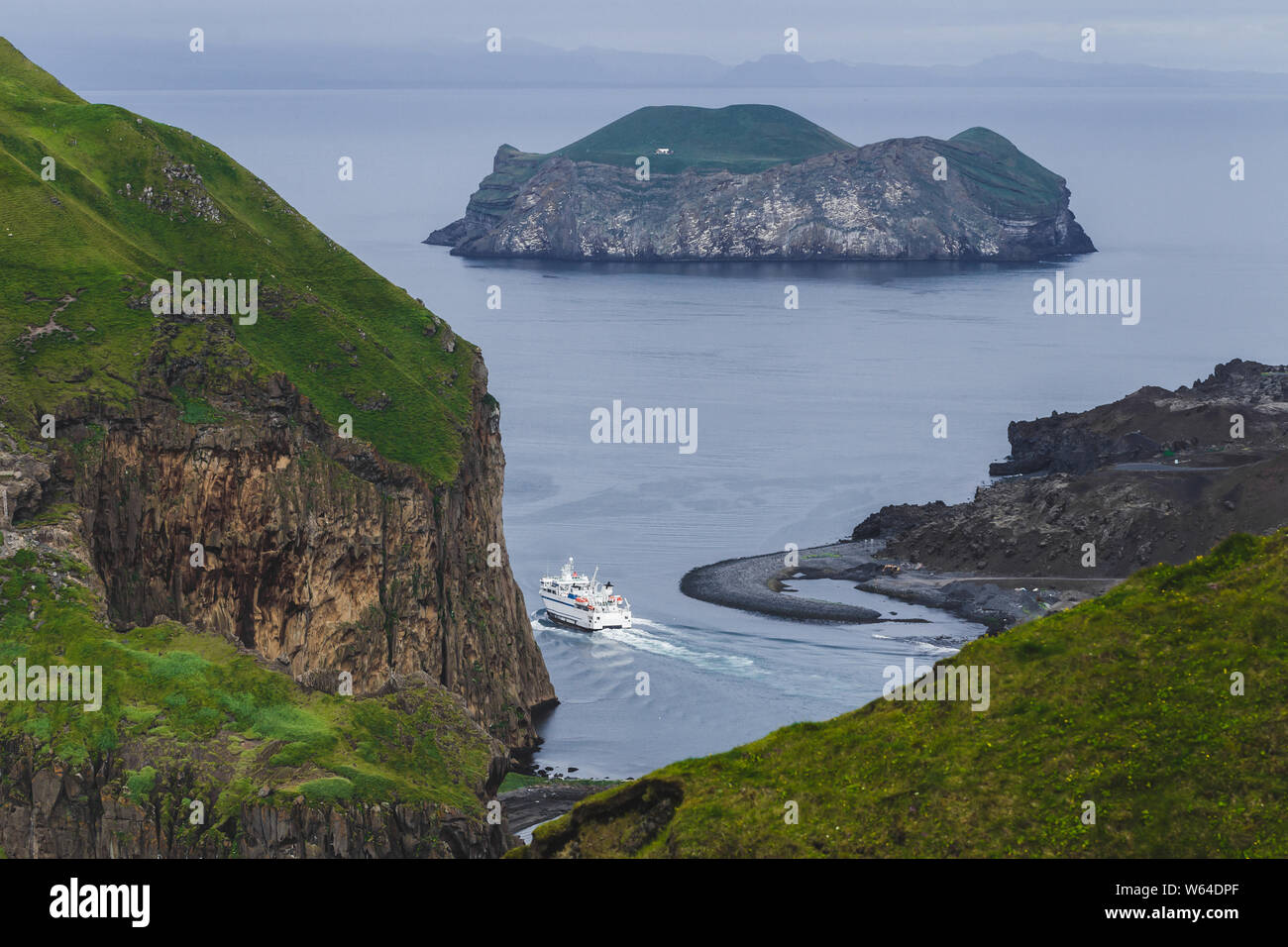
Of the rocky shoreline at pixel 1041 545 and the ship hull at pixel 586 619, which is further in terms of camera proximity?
the rocky shoreline at pixel 1041 545

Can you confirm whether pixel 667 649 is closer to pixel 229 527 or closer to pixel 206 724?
pixel 229 527

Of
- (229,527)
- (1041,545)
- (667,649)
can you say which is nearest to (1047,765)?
(229,527)

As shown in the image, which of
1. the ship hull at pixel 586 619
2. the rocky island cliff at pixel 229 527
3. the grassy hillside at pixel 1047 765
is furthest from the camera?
the ship hull at pixel 586 619

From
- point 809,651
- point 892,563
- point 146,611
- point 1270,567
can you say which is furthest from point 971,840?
point 892,563

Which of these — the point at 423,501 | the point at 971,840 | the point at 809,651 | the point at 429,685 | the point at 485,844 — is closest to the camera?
the point at 971,840

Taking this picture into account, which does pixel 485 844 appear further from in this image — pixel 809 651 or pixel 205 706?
pixel 809 651

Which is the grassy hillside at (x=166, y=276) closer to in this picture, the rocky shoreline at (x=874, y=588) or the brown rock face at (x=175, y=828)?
the brown rock face at (x=175, y=828)

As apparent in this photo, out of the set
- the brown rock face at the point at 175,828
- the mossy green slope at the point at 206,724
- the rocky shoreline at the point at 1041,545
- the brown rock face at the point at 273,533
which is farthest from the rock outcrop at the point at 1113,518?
the brown rock face at the point at 175,828
